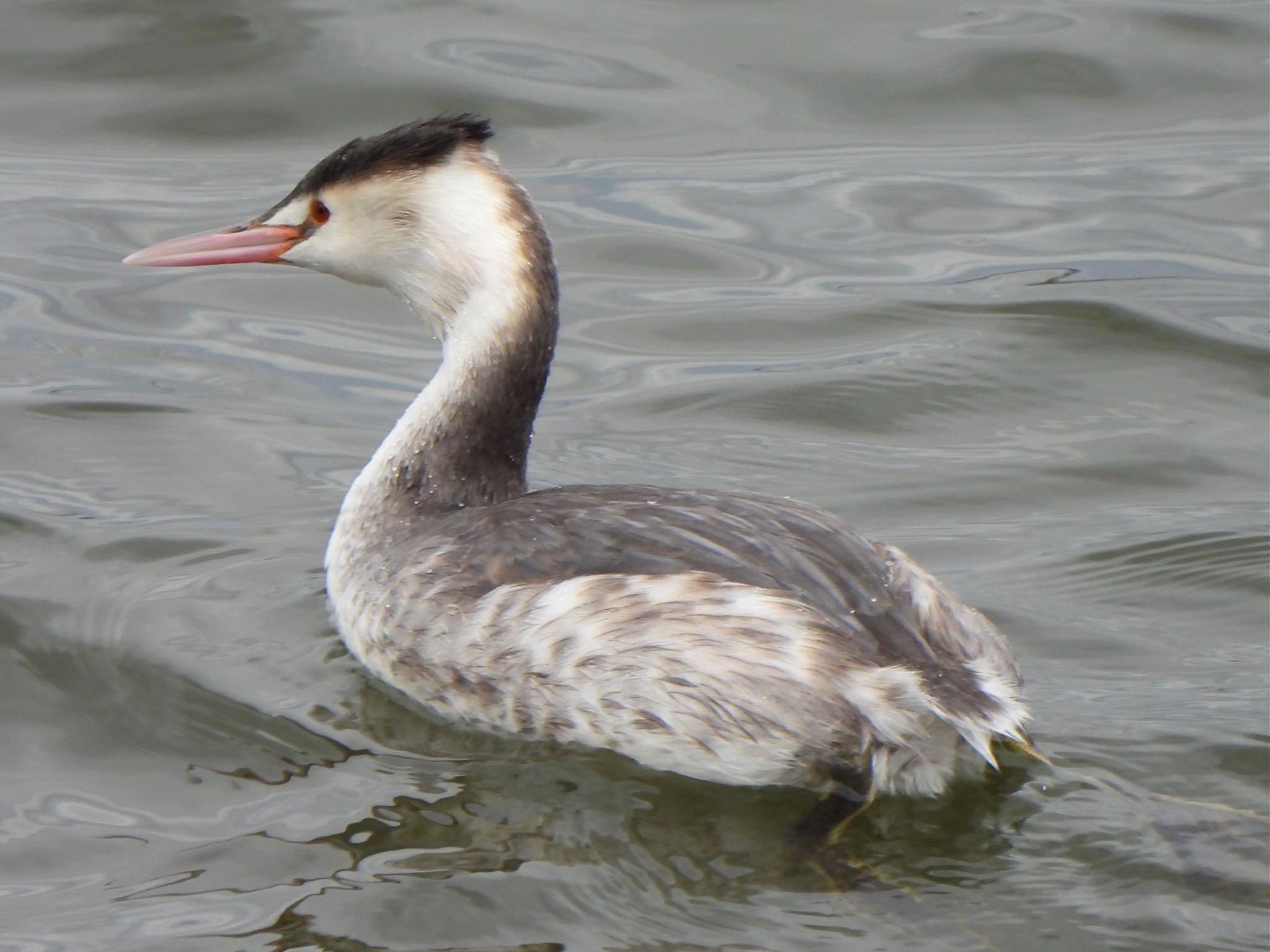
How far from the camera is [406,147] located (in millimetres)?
5281

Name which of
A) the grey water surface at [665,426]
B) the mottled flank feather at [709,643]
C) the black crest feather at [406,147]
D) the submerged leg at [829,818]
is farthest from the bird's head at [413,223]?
the submerged leg at [829,818]

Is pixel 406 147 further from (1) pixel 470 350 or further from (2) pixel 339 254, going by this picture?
(1) pixel 470 350

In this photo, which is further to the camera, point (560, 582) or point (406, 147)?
point (406, 147)

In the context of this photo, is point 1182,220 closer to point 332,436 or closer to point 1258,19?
point 1258,19

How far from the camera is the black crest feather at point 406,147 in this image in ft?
17.2

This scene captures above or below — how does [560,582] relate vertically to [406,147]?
below

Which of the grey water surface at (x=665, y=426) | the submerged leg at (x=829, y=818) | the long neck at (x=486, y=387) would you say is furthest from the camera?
the long neck at (x=486, y=387)

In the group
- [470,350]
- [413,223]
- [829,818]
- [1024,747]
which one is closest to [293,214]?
[413,223]

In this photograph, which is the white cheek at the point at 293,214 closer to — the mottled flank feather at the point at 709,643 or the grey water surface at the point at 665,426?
the grey water surface at the point at 665,426

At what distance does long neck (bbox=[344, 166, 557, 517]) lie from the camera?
5219 millimetres

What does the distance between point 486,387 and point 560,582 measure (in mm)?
920

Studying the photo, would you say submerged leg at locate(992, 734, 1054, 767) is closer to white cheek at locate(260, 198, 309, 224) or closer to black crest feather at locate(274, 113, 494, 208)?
black crest feather at locate(274, 113, 494, 208)

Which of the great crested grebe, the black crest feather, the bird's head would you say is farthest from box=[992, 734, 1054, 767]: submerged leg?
the black crest feather

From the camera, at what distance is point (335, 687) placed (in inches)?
198
